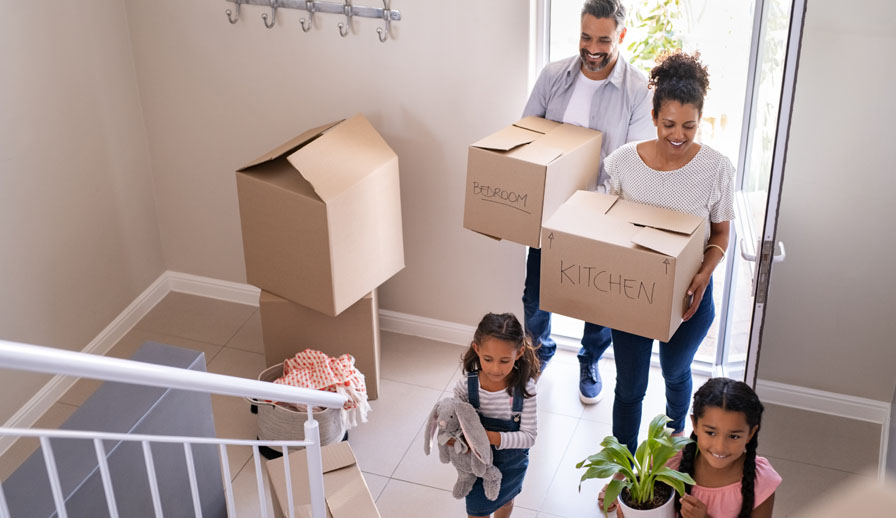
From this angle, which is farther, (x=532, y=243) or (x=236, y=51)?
(x=236, y=51)

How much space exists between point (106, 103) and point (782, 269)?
96.3 inches

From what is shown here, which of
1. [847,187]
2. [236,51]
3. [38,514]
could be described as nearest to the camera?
[38,514]

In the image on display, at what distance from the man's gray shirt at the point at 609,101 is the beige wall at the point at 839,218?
427 millimetres

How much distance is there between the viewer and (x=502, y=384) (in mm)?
2258

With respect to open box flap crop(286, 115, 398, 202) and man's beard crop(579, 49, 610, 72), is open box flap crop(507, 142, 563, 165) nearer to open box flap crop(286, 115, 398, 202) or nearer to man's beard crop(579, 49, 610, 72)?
man's beard crop(579, 49, 610, 72)

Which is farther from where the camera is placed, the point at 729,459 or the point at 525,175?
the point at 525,175

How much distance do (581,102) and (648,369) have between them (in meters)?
0.82

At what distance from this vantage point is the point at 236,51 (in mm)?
3248

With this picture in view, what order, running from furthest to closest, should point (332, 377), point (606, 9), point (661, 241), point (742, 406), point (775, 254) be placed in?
point (332, 377)
point (606, 9)
point (775, 254)
point (661, 241)
point (742, 406)

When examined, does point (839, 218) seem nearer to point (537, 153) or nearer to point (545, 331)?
point (537, 153)

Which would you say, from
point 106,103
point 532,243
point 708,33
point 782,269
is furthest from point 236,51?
point 782,269

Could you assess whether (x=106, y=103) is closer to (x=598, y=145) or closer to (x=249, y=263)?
(x=249, y=263)

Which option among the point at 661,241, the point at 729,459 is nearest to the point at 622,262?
the point at 661,241

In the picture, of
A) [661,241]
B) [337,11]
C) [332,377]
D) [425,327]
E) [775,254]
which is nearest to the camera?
[661,241]
